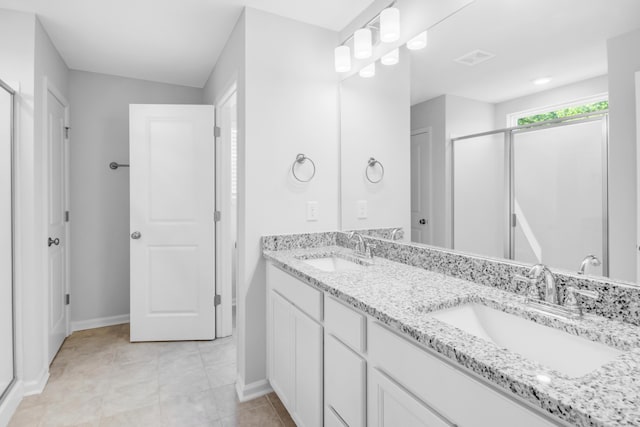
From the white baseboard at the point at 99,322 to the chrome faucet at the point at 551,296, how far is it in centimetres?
345

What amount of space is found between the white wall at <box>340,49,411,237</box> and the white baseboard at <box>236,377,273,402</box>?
1.11 m

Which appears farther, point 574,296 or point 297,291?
point 297,291

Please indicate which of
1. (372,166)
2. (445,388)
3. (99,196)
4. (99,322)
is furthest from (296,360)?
(99,196)

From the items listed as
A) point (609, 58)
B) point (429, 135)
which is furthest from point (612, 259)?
point (429, 135)

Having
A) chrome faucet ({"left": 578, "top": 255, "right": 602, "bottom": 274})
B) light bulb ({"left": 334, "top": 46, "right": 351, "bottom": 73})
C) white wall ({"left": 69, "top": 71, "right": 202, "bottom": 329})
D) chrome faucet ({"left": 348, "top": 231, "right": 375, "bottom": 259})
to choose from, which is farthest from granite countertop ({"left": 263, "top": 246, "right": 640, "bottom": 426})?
white wall ({"left": 69, "top": 71, "right": 202, "bottom": 329})


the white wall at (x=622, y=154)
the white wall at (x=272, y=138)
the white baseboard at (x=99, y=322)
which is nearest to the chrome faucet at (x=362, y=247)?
the white wall at (x=272, y=138)

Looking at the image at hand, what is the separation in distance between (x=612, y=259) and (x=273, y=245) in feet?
5.28

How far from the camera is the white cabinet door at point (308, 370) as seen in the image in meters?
1.48

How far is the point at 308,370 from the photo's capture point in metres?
1.57

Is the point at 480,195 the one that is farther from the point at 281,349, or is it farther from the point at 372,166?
the point at 281,349

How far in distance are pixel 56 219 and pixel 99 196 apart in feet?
1.73

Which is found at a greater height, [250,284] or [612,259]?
[612,259]

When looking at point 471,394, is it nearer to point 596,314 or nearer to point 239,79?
point 596,314

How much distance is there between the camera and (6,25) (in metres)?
2.11
